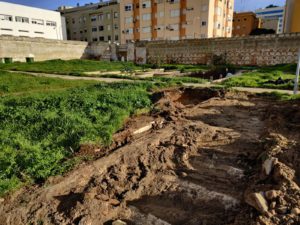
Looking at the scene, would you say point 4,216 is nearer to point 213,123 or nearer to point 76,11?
point 213,123

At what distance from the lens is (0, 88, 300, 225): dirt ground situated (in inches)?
141

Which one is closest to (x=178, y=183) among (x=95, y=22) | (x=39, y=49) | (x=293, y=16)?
(x=39, y=49)

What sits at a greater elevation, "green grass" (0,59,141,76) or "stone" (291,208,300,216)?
"green grass" (0,59,141,76)

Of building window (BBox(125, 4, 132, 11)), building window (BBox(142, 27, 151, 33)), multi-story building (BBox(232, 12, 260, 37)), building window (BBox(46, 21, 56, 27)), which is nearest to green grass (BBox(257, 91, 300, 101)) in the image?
building window (BBox(142, 27, 151, 33))

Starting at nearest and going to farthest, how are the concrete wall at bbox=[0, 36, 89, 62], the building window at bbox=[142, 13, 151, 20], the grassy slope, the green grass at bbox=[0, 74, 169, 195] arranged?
the green grass at bbox=[0, 74, 169, 195], the grassy slope, the concrete wall at bbox=[0, 36, 89, 62], the building window at bbox=[142, 13, 151, 20]

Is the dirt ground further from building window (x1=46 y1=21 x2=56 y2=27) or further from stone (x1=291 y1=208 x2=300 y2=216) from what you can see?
building window (x1=46 y1=21 x2=56 y2=27)

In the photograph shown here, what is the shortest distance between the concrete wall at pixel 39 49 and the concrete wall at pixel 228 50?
38.5ft

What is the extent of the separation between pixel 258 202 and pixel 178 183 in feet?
5.07

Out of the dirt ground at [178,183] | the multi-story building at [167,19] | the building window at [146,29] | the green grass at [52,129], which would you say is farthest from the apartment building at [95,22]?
the dirt ground at [178,183]

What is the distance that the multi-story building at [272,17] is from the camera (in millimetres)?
64688

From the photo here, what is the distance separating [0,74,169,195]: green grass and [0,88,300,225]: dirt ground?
35 centimetres

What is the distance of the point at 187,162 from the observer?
5.27 m

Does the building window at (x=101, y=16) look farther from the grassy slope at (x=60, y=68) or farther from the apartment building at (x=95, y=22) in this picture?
the grassy slope at (x=60, y=68)

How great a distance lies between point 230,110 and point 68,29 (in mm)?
64109
